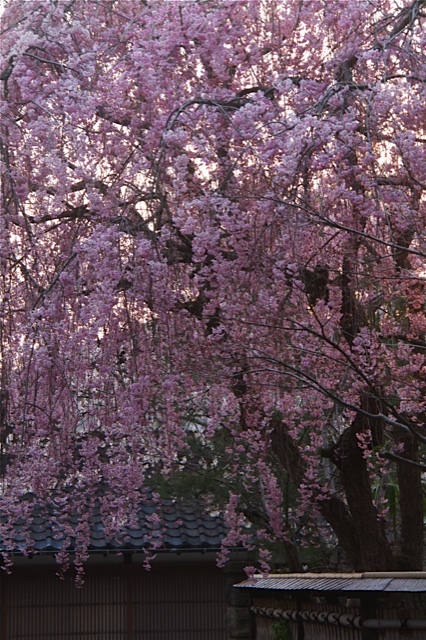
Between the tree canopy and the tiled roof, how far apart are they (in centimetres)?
369

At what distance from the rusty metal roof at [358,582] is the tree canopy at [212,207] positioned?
0.54m

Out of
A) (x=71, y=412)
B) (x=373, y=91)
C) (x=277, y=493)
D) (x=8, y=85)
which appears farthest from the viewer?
(x=277, y=493)

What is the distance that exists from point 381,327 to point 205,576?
5.06 meters

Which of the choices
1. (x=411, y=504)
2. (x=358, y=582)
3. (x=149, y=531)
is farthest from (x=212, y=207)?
(x=149, y=531)

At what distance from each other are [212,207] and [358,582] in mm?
2133

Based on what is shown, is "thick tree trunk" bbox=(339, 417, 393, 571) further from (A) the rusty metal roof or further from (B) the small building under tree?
(A) the rusty metal roof

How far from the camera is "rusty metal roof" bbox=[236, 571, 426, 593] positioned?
468 cm

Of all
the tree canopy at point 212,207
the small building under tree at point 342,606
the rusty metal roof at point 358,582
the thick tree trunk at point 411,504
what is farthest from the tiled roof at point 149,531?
the tree canopy at point 212,207

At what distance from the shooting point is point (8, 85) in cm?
562

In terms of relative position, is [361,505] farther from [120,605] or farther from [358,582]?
[120,605]

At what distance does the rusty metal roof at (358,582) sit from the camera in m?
4.68

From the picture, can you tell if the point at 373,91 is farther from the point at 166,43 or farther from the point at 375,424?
the point at 375,424

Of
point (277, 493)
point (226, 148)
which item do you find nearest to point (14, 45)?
point (226, 148)

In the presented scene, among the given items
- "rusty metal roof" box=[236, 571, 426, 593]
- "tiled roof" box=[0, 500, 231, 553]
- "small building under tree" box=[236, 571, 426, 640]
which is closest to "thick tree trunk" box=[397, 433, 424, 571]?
"small building under tree" box=[236, 571, 426, 640]
